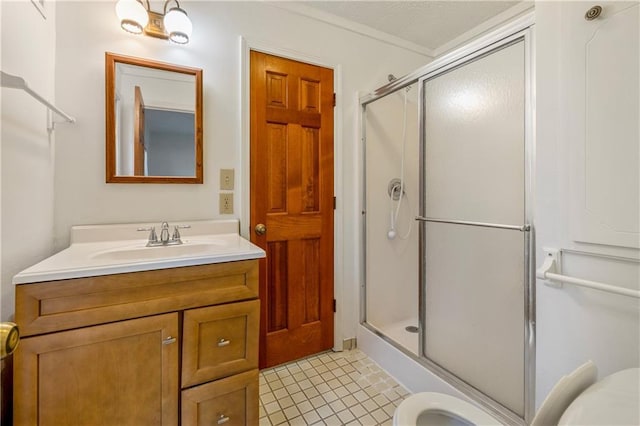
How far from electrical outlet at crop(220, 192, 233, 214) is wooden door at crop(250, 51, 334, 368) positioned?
5.4 inches

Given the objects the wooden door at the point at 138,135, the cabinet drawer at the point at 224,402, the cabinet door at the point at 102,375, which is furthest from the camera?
the wooden door at the point at 138,135

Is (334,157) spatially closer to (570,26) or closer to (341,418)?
(570,26)

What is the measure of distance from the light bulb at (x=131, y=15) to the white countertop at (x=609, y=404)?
83.1 inches

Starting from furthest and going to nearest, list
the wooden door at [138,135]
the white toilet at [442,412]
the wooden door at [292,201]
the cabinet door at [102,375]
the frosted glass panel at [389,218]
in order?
the frosted glass panel at [389,218] < the wooden door at [292,201] < the wooden door at [138,135] < the cabinet door at [102,375] < the white toilet at [442,412]

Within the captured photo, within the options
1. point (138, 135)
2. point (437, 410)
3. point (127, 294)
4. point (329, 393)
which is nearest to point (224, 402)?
point (127, 294)

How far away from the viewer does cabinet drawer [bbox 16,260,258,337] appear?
88 cm

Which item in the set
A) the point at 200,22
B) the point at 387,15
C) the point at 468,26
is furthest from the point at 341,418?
the point at 468,26

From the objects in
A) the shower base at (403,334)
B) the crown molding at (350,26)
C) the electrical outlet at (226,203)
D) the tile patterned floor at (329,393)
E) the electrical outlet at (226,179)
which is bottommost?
the tile patterned floor at (329,393)

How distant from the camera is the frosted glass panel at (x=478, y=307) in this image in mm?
1251

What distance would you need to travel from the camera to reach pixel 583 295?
3.13ft

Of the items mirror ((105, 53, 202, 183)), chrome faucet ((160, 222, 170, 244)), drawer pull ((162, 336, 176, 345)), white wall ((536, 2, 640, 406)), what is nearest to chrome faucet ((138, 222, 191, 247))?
chrome faucet ((160, 222, 170, 244))

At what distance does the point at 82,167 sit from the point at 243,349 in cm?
117

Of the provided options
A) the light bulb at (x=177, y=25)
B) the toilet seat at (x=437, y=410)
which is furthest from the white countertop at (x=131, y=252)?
the light bulb at (x=177, y=25)

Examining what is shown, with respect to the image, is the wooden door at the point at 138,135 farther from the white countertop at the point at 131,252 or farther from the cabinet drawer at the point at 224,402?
the cabinet drawer at the point at 224,402
